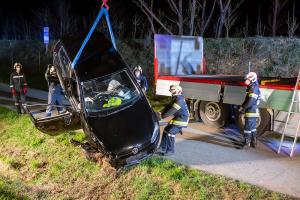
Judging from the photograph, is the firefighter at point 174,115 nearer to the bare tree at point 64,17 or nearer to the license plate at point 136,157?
the license plate at point 136,157

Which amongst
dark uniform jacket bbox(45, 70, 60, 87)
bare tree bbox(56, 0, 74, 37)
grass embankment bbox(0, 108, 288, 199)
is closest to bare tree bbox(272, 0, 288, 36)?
dark uniform jacket bbox(45, 70, 60, 87)

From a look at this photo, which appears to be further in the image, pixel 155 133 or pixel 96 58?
pixel 96 58

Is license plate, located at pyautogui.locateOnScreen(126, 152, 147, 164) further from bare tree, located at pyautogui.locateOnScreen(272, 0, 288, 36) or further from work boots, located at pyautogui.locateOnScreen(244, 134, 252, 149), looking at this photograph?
bare tree, located at pyautogui.locateOnScreen(272, 0, 288, 36)

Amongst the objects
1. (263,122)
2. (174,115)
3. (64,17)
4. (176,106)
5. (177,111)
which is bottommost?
(263,122)

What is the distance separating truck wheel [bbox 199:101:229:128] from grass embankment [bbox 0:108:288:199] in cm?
282

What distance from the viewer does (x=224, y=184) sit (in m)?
6.30

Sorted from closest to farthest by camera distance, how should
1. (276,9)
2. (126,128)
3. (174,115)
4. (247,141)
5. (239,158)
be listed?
(126,128) < (174,115) < (239,158) < (247,141) < (276,9)

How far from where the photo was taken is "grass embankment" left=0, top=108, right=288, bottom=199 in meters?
6.26

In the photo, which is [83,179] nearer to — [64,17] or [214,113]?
[214,113]

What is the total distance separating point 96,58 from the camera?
822cm

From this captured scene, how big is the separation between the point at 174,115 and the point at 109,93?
1534 mm

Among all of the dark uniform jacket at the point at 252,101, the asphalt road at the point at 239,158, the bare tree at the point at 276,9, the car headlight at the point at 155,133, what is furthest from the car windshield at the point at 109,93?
the bare tree at the point at 276,9

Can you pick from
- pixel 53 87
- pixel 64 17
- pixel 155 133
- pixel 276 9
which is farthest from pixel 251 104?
pixel 64 17

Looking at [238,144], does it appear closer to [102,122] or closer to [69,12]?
[102,122]
